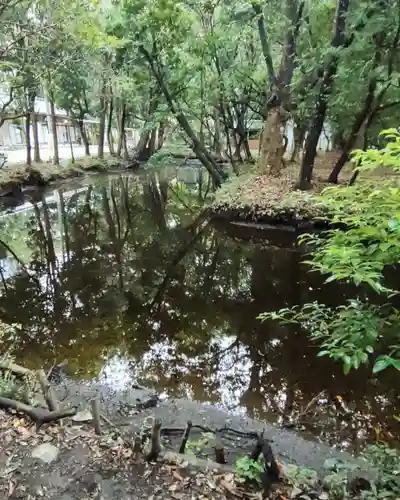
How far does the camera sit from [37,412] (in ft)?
12.7

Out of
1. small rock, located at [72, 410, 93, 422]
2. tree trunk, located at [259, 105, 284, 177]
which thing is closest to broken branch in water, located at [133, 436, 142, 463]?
small rock, located at [72, 410, 93, 422]

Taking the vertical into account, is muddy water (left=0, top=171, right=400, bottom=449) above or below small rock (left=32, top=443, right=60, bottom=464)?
below

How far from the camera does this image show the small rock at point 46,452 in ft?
11.1

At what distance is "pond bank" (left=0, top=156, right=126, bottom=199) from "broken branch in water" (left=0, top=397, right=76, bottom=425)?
17.7m

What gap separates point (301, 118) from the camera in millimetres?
15273

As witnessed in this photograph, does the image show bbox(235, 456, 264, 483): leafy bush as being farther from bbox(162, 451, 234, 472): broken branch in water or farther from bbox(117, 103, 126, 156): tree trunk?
bbox(117, 103, 126, 156): tree trunk

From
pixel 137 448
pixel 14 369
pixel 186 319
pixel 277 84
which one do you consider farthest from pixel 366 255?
pixel 277 84

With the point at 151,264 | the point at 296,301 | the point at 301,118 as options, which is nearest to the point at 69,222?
the point at 151,264

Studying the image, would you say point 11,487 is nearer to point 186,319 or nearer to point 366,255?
point 366,255

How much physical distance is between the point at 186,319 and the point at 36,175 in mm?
17770

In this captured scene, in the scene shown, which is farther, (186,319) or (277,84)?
(277,84)

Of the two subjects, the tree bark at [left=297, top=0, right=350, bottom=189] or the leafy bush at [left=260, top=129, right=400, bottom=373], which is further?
the tree bark at [left=297, top=0, right=350, bottom=189]

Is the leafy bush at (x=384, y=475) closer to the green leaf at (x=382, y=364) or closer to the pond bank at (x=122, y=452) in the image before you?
the pond bank at (x=122, y=452)

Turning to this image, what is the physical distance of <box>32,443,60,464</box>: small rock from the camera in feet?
11.1
